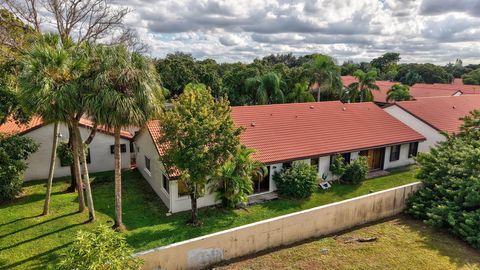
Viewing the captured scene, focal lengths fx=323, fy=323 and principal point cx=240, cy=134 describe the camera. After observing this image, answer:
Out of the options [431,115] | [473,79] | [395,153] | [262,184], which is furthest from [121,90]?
[473,79]

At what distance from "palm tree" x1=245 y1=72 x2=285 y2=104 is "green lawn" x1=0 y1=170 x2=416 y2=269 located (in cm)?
1462

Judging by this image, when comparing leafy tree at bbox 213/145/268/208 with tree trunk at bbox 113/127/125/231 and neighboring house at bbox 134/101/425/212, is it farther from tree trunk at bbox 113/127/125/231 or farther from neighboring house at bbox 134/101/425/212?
tree trunk at bbox 113/127/125/231

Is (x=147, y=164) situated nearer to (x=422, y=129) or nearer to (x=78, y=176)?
(x=78, y=176)

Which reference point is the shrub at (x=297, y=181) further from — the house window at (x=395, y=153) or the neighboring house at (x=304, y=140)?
the house window at (x=395, y=153)

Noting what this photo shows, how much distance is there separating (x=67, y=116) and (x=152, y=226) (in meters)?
5.68

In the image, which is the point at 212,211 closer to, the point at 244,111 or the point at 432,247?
the point at 244,111

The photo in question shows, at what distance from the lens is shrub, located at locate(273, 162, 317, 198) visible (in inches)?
669

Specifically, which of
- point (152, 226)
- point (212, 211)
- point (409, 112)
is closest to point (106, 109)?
point (152, 226)

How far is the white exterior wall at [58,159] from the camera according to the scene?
63.0ft

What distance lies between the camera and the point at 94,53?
11.8 meters

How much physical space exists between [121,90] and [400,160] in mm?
19487

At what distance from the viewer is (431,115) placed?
26109 mm

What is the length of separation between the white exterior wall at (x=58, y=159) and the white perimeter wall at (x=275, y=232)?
12.4 meters

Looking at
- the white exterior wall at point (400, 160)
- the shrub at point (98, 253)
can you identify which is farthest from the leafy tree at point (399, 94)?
the shrub at point (98, 253)
